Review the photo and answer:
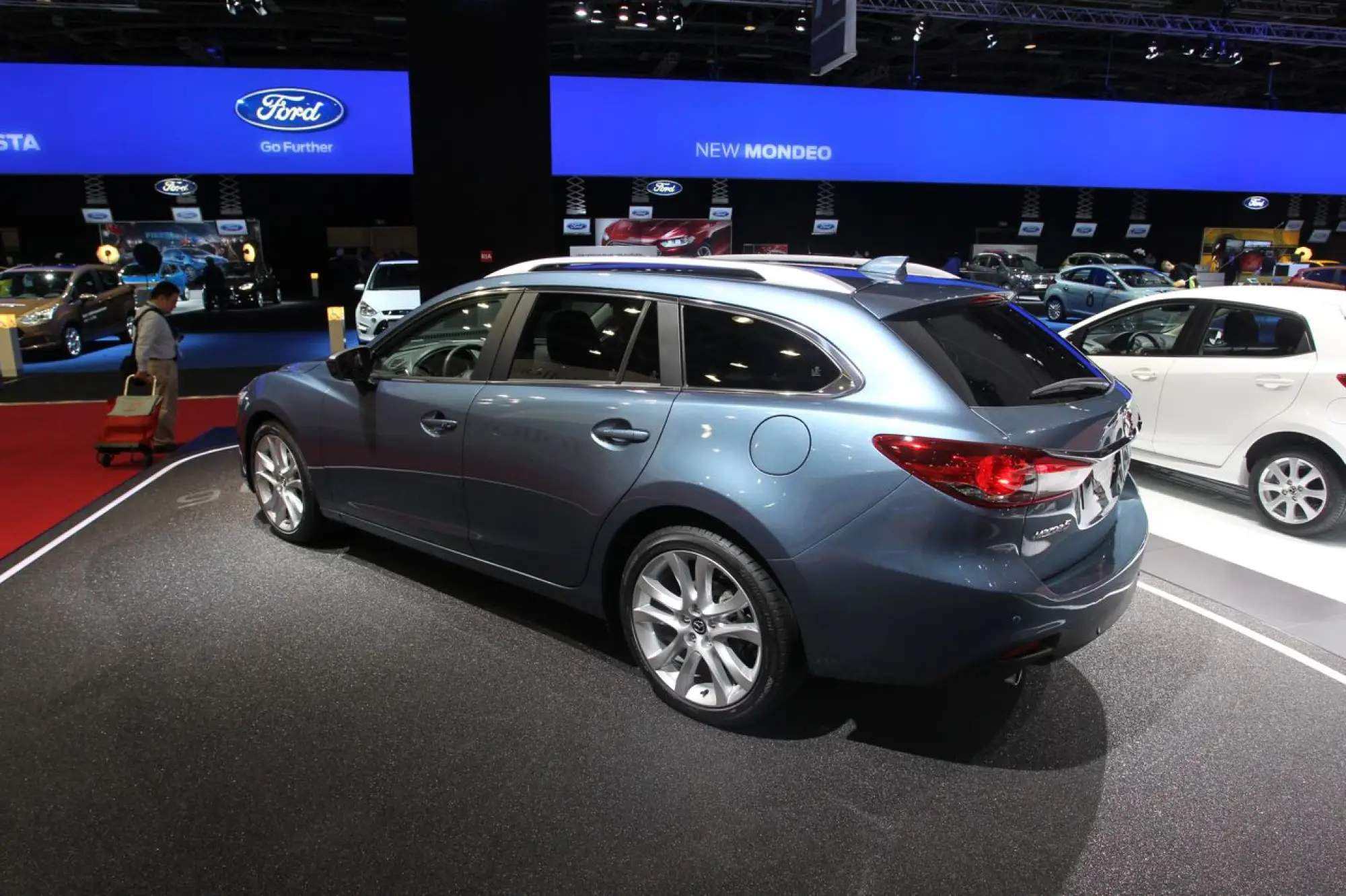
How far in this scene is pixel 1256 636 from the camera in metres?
3.49

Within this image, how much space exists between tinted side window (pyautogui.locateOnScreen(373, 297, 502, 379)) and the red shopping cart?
3.41 meters

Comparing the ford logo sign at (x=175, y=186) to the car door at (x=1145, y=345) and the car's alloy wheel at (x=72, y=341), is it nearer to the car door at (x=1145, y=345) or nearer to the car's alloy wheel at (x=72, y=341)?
the car's alloy wheel at (x=72, y=341)

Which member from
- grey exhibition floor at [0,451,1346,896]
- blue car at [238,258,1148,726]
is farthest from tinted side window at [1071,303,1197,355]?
blue car at [238,258,1148,726]

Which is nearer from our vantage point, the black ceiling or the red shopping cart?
the red shopping cart

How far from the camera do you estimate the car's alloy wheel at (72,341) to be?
11695 mm

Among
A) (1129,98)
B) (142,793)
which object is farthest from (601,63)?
(142,793)

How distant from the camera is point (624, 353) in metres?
2.93

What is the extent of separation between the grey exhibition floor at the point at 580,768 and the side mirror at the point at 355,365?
1.03m

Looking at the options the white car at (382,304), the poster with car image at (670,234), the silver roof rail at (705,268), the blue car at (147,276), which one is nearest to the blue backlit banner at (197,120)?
the blue car at (147,276)

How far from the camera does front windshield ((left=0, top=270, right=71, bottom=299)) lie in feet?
38.5

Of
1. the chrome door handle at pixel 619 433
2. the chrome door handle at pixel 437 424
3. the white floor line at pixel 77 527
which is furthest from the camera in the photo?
the white floor line at pixel 77 527

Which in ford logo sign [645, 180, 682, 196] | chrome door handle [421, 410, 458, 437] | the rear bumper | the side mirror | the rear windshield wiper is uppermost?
ford logo sign [645, 180, 682, 196]

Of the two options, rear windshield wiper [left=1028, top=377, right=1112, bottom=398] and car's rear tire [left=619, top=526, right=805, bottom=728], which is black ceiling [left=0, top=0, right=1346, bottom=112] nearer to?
rear windshield wiper [left=1028, top=377, right=1112, bottom=398]

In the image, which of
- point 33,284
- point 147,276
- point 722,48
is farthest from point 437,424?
point 722,48
